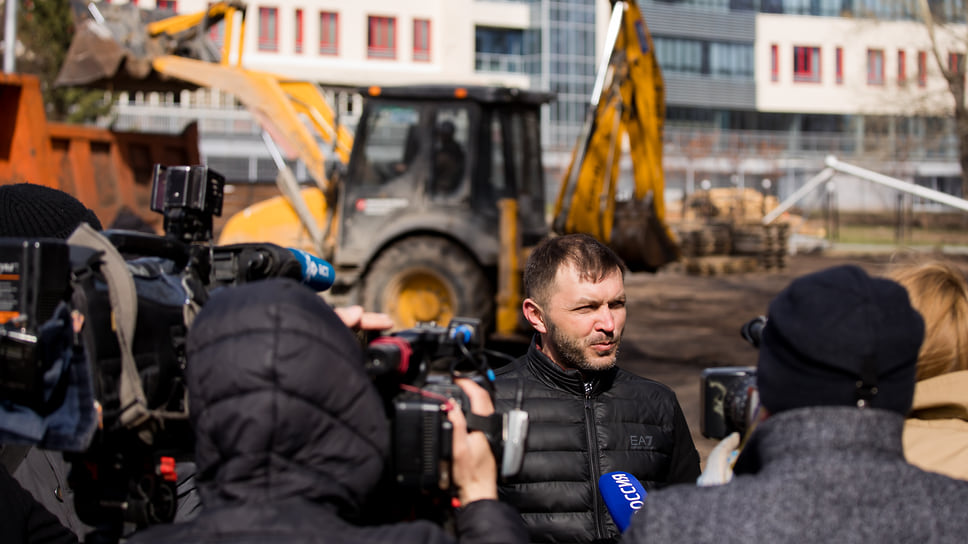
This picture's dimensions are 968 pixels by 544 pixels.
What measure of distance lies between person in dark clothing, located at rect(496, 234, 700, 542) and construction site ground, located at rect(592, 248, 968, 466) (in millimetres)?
1436

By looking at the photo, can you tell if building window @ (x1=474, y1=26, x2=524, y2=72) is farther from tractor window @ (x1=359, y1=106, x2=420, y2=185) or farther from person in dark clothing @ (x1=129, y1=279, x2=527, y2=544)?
person in dark clothing @ (x1=129, y1=279, x2=527, y2=544)

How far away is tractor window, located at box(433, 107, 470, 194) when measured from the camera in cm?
906

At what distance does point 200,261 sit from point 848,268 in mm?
1383

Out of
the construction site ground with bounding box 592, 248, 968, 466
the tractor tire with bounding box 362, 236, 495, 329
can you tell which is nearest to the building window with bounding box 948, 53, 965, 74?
the construction site ground with bounding box 592, 248, 968, 466

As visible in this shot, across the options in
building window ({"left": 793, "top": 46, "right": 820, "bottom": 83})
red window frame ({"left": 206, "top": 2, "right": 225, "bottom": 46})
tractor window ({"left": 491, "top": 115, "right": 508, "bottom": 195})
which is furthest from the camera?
building window ({"left": 793, "top": 46, "right": 820, "bottom": 83})

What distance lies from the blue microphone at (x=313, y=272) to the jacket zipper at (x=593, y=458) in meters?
0.89

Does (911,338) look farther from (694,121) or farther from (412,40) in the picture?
(694,121)

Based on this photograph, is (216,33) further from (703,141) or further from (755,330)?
(755,330)

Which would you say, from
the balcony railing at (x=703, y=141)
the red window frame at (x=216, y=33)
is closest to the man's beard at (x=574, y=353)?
the red window frame at (x=216, y=33)

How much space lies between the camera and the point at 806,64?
54250 millimetres

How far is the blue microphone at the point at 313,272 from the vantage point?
6.97 feet

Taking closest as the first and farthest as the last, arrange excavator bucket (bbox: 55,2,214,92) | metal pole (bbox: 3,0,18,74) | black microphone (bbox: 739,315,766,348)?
black microphone (bbox: 739,315,766,348) < excavator bucket (bbox: 55,2,214,92) < metal pole (bbox: 3,0,18,74)

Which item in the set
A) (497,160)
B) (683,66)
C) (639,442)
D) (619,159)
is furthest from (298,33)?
(639,442)

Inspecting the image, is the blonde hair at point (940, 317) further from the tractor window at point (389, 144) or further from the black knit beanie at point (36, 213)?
the tractor window at point (389, 144)
